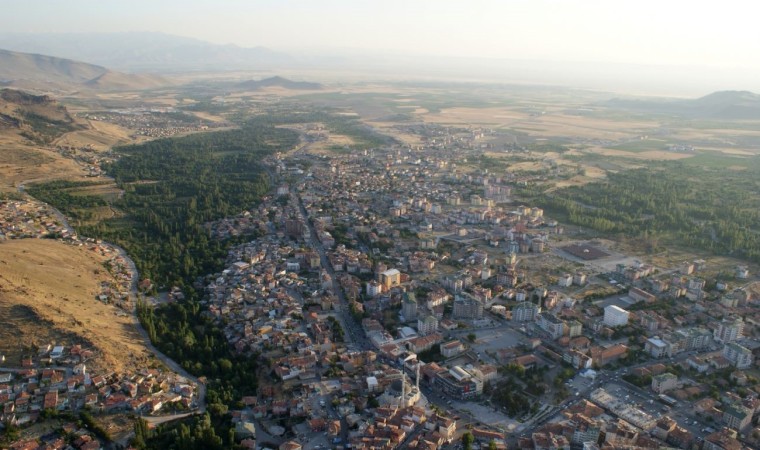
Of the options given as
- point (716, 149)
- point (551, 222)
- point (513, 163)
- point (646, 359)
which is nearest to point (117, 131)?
point (513, 163)

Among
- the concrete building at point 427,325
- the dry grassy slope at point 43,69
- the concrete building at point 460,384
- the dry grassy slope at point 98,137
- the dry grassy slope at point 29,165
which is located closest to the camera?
the concrete building at point 460,384

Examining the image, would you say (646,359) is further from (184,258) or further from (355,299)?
(184,258)

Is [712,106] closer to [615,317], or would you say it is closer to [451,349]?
[615,317]

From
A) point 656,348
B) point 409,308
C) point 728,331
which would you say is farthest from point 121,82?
point 728,331

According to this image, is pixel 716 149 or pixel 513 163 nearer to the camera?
pixel 513 163

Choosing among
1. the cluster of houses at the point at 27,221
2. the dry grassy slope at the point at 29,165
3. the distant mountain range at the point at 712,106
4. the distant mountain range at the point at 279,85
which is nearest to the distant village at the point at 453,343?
the cluster of houses at the point at 27,221

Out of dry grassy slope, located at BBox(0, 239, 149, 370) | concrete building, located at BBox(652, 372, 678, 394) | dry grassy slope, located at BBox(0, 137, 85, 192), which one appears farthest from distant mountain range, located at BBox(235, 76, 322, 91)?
concrete building, located at BBox(652, 372, 678, 394)

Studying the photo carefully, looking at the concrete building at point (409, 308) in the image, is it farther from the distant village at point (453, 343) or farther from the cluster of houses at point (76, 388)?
the cluster of houses at point (76, 388)
